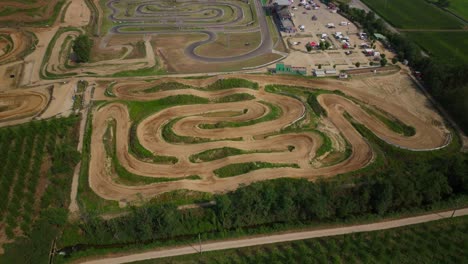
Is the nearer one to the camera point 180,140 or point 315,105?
point 180,140

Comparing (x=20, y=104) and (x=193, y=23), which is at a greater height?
(x=193, y=23)

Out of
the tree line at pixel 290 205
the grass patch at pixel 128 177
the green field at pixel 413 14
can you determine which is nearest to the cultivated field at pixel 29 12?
the grass patch at pixel 128 177

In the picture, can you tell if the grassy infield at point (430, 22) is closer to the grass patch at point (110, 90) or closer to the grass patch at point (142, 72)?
the grass patch at point (142, 72)

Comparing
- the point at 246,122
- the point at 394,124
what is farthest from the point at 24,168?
the point at 394,124

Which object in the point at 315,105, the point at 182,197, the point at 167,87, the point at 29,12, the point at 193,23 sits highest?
the point at 29,12

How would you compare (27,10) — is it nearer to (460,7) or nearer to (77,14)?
(77,14)

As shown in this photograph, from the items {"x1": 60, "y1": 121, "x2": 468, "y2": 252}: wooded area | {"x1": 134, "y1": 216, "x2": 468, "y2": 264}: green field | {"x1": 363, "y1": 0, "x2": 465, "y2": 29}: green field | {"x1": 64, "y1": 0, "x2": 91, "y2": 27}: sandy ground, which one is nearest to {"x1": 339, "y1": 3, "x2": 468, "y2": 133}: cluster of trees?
{"x1": 363, "y1": 0, "x2": 465, "y2": 29}: green field

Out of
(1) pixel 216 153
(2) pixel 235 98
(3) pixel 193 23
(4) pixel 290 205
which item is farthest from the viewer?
(3) pixel 193 23
